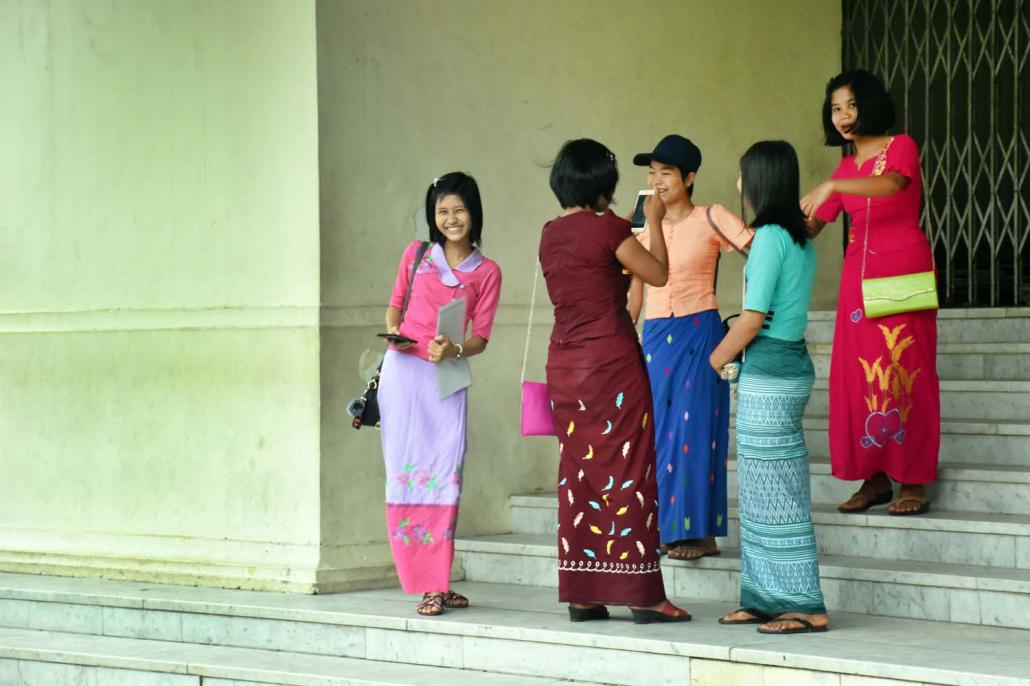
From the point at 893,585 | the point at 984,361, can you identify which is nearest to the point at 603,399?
the point at 893,585

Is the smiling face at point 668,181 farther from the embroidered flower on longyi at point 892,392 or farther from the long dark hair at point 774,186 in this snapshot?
the embroidered flower on longyi at point 892,392

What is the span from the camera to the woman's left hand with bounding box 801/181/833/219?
4898mm

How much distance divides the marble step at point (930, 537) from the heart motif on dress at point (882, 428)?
0.27m

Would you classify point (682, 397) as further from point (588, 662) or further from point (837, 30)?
point (837, 30)

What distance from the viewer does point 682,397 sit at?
5480 millimetres

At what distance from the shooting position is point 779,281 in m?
4.70

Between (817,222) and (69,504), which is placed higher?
(817,222)

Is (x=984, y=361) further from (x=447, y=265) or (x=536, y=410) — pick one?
(x=447, y=265)

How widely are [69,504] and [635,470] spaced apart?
326 cm

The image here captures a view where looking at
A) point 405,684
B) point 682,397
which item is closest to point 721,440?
point 682,397

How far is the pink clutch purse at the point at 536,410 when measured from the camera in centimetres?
505

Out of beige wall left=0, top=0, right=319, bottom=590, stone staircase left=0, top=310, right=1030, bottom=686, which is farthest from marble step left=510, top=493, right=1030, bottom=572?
beige wall left=0, top=0, right=319, bottom=590

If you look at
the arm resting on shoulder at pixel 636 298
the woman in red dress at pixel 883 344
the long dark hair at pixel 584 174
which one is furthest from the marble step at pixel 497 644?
the long dark hair at pixel 584 174

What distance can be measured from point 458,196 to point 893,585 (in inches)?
79.8
